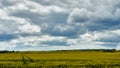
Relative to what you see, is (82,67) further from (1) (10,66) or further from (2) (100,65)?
(1) (10,66)

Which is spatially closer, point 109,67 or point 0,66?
point 109,67

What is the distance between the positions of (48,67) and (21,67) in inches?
142

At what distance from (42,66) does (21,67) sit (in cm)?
273

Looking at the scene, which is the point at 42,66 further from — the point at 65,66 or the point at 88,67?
the point at 88,67

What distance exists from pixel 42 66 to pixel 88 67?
5.99 meters

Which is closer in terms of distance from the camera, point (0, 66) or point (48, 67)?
point (48, 67)

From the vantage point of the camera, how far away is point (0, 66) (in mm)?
44938

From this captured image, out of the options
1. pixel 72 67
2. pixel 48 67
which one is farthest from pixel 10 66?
pixel 72 67

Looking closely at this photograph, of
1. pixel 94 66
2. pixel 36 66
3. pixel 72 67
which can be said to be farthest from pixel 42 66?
pixel 94 66

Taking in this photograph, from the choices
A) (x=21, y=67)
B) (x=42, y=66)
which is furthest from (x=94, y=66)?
(x=21, y=67)

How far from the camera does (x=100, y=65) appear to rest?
43750 mm

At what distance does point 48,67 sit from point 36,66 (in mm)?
2385

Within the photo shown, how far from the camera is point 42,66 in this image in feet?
140

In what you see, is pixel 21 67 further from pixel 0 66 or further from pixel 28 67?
pixel 0 66
